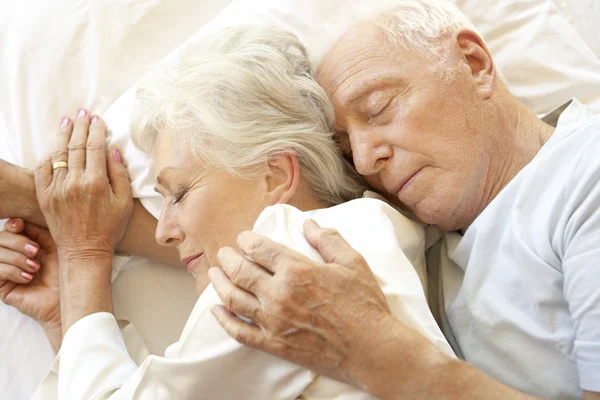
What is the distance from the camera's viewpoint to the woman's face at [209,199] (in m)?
1.40

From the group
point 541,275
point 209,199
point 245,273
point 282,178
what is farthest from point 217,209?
point 541,275

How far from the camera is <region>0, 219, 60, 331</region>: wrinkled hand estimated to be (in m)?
1.68

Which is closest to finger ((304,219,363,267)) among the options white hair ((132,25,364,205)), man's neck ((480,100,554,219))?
white hair ((132,25,364,205))

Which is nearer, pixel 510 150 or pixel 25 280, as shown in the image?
pixel 510 150

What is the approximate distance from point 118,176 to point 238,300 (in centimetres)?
73

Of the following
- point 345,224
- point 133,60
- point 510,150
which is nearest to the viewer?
point 345,224

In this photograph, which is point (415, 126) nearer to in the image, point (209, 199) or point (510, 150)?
point (510, 150)

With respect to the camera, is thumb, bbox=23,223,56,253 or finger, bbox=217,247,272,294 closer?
finger, bbox=217,247,272,294

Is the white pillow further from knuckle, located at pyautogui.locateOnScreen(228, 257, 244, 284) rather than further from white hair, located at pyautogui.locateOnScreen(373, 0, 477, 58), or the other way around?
knuckle, located at pyautogui.locateOnScreen(228, 257, 244, 284)

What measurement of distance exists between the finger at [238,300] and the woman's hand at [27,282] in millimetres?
719

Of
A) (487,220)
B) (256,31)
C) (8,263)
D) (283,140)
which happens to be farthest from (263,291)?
(8,263)

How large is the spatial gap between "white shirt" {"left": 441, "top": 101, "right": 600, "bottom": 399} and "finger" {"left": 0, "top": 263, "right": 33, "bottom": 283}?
1.12m

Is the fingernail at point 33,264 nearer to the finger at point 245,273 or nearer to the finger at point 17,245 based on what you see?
the finger at point 17,245

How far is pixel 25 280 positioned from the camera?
1.68 metres
